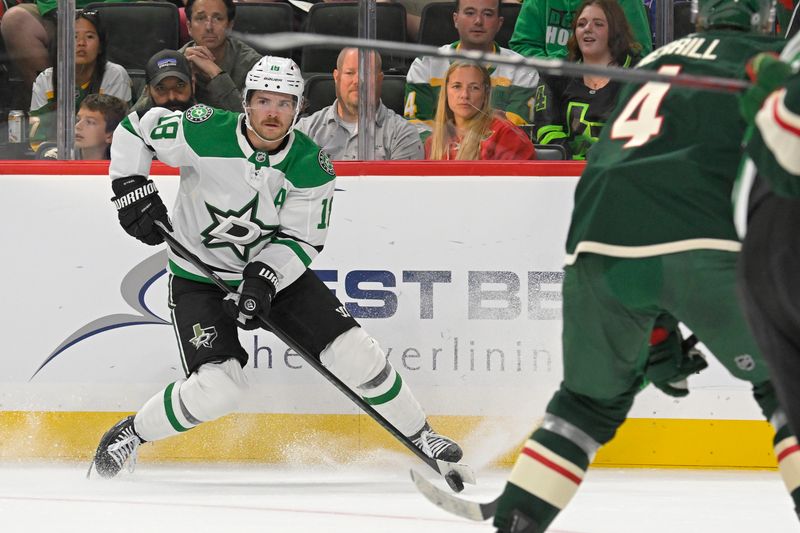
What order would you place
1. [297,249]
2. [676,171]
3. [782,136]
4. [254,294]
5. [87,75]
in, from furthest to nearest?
[87,75] → [297,249] → [254,294] → [676,171] → [782,136]

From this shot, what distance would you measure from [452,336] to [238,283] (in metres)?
0.74

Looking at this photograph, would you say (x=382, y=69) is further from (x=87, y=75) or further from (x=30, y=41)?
(x=30, y=41)

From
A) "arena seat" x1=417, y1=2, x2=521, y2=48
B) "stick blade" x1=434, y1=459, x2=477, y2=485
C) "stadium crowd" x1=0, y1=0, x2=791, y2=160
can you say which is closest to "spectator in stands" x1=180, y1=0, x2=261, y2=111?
"stadium crowd" x1=0, y1=0, x2=791, y2=160

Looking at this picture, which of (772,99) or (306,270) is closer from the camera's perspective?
(772,99)

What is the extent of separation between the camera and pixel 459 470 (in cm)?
401

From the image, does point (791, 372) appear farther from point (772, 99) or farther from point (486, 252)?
point (486, 252)

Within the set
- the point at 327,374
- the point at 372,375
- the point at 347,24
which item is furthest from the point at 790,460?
the point at 347,24

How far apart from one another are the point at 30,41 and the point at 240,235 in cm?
111

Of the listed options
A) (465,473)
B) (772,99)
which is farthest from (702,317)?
(465,473)

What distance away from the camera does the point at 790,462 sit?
234 cm

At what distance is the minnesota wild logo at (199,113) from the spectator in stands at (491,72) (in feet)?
2.31

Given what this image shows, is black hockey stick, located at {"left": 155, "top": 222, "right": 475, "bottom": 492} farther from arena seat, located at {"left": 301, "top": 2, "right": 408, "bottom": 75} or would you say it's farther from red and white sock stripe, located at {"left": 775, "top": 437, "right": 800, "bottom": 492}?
red and white sock stripe, located at {"left": 775, "top": 437, "right": 800, "bottom": 492}

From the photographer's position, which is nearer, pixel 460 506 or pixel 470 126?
pixel 460 506

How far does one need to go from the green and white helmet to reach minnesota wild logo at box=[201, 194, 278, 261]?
1.93 metres
